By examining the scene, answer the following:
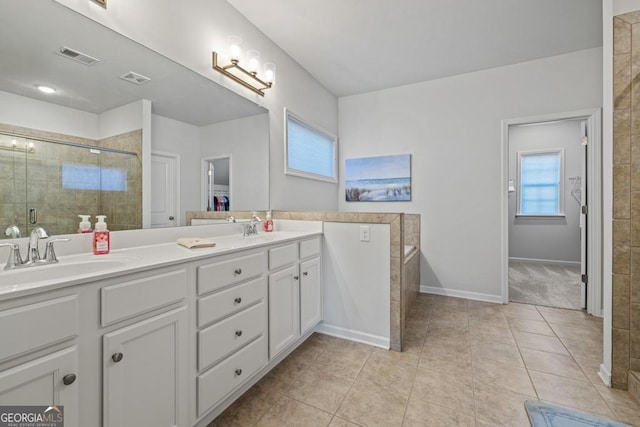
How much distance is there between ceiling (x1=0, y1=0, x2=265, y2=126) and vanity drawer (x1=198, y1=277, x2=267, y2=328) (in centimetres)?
110

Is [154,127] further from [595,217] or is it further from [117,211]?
[595,217]

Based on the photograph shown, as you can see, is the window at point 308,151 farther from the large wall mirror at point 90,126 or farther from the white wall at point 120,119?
the white wall at point 120,119

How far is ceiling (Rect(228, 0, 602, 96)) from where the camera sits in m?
2.14

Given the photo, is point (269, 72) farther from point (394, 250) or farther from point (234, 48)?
point (394, 250)

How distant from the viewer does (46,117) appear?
1.20m

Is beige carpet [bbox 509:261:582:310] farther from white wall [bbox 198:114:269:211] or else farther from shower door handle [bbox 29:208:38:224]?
shower door handle [bbox 29:208:38:224]

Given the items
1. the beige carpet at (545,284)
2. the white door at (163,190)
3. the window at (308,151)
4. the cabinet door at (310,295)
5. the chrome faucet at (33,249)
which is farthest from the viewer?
the beige carpet at (545,284)

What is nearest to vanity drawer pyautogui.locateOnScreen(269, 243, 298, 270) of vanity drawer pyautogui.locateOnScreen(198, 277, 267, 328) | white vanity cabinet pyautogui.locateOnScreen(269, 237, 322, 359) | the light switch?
white vanity cabinet pyautogui.locateOnScreen(269, 237, 322, 359)

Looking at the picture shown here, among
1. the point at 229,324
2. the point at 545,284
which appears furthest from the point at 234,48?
the point at 545,284

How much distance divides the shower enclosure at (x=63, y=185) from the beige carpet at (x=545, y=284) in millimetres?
3786

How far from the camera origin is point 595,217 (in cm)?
260

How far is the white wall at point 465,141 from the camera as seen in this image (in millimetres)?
2825

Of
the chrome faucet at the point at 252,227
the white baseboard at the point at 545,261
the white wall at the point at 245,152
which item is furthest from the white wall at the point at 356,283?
the white baseboard at the point at 545,261

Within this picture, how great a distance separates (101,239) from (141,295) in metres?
0.49
